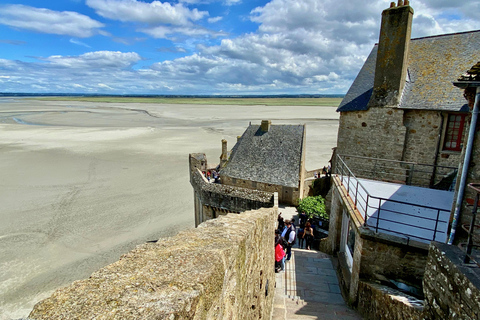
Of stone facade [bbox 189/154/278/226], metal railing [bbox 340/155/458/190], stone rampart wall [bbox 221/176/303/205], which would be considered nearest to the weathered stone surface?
stone facade [bbox 189/154/278/226]

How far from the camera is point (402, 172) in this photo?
1200 cm

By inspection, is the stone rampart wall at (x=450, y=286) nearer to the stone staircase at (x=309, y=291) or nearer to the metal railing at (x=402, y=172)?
the stone staircase at (x=309, y=291)

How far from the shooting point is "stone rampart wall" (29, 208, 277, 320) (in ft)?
5.56

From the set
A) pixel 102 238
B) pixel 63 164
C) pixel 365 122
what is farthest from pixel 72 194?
pixel 365 122

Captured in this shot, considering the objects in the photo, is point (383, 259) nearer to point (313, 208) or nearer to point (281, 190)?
point (313, 208)

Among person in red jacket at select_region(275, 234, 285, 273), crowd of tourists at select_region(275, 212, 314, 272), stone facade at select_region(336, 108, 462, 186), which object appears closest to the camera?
person in red jacket at select_region(275, 234, 285, 273)

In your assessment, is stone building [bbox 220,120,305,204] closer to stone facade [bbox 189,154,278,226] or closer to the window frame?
stone facade [bbox 189,154,278,226]

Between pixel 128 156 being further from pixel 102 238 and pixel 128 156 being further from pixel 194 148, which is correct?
pixel 102 238

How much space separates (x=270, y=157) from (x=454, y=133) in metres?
11.4

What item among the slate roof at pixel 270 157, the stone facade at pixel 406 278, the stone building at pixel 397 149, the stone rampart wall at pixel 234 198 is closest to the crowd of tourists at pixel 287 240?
the stone rampart wall at pixel 234 198

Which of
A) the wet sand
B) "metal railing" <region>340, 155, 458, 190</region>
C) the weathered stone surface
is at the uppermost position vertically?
"metal railing" <region>340, 155, 458, 190</region>

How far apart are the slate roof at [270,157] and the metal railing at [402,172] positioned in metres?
6.13

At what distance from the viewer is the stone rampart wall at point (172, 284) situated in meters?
1.70

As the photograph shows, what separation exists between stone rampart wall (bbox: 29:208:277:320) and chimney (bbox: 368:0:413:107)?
1041 centimetres
